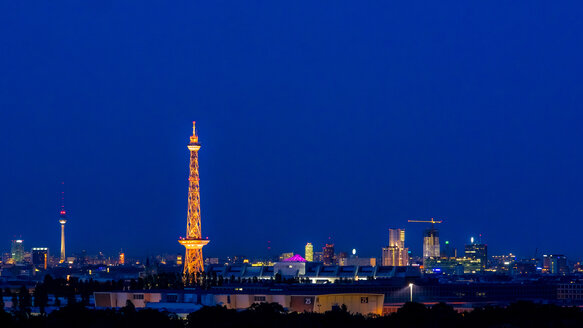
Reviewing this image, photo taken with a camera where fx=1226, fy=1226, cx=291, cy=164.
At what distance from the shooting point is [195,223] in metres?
182

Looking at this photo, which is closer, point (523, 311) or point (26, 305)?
point (523, 311)

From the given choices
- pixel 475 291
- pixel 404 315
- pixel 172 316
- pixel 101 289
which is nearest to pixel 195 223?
pixel 101 289

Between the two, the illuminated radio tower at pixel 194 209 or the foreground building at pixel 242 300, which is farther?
the illuminated radio tower at pixel 194 209

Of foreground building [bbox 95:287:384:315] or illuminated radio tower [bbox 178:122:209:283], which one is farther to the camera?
illuminated radio tower [bbox 178:122:209:283]

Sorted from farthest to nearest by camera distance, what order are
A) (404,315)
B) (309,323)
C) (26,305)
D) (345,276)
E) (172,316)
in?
(345,276), (26,305), (172,316), (404,315), (309,323)

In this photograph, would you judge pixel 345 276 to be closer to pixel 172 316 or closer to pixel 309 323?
pixel 172 316

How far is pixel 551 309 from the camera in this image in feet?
395

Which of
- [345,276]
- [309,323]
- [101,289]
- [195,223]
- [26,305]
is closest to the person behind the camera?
[309,323]

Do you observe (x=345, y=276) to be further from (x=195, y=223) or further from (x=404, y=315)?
(x=404, y=315)

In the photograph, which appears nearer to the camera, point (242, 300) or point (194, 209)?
point (242, 300)

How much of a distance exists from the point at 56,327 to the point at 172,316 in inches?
652

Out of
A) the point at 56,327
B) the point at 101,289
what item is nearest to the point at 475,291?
the point at 101,289

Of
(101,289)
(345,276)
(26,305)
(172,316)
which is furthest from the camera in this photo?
(345,276)

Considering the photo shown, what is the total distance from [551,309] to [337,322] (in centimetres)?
2411
